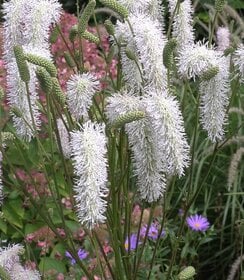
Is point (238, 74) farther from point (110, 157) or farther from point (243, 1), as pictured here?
point (243, 1)

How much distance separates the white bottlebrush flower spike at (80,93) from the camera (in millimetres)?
1616

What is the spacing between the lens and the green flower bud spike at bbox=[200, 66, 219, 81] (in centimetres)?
157

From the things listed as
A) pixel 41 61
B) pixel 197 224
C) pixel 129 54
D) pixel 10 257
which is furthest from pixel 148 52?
pixel 197 224

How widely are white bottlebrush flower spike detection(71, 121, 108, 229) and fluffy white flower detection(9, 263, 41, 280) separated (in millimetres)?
455

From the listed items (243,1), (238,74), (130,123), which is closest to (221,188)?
(238,74)

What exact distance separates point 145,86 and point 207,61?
16 centimetres

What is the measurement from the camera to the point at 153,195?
1.58 metres

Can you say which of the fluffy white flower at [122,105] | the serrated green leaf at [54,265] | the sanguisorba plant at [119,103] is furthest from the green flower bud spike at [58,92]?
the serrated green leaf at [54,265]

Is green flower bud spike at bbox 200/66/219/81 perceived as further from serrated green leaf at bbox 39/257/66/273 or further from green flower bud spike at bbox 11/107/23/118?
serrated green leaf at bbox 39/257/66/273

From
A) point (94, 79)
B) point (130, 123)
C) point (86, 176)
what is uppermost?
point (94, 79)

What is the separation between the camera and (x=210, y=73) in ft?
5.15

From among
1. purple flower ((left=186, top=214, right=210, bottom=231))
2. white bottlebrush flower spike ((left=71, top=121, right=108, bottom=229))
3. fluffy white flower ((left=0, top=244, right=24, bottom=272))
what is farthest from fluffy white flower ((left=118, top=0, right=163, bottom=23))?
purple flower ((left=186, top=214, right=210, bottom=231))

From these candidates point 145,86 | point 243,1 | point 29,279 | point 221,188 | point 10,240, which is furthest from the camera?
point 243,1

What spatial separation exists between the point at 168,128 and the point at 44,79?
29 centimetres
